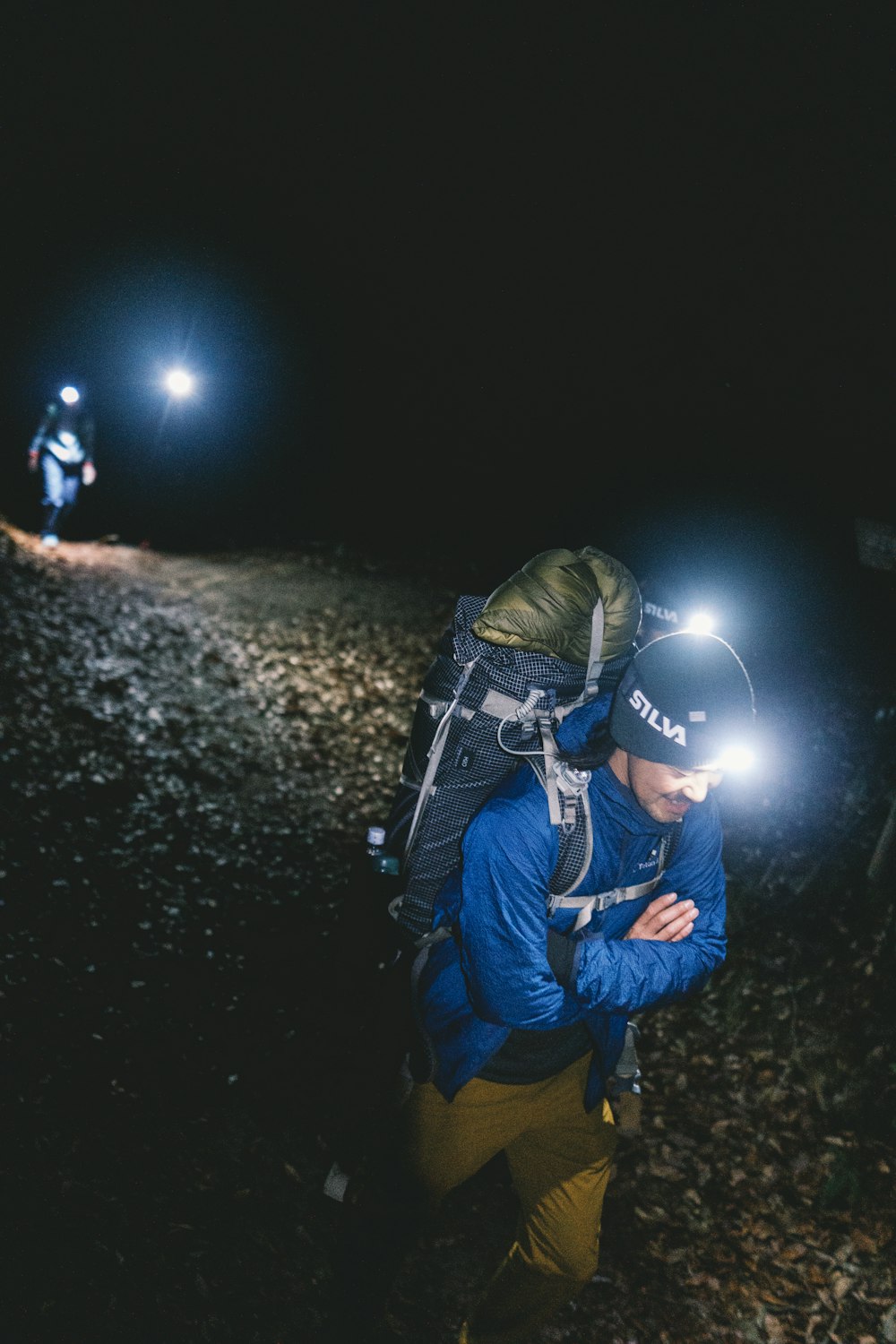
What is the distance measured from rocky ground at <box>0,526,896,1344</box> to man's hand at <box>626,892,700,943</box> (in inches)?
94.3

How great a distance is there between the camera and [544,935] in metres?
2.56

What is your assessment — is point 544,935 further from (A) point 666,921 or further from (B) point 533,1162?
(B) point 533,1162

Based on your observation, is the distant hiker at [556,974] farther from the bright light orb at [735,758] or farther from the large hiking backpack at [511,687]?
the large hiking backpack at [511,687]

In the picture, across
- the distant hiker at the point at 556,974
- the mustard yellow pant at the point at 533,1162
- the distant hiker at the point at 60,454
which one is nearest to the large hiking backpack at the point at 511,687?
the distant hiker at the point at 556,974

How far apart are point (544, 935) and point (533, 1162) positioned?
4.03ft

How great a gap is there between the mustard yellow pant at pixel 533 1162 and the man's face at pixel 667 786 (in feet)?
3.87

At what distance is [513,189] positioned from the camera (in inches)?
1057

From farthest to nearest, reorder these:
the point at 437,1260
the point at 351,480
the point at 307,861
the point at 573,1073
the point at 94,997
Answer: the point at 351,480 → the point at 307,861 → the point at 94,997 → the point at 437,1260 → the point at 573,1073

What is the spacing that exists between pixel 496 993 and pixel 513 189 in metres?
30.4

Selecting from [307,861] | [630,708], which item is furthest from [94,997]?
[630,708]

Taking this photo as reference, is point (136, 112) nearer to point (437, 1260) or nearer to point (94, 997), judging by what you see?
point (94, 997)

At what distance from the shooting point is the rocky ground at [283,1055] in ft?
13.0

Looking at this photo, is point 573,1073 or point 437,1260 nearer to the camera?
point 573,1073

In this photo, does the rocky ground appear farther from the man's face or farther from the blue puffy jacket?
the man's face
